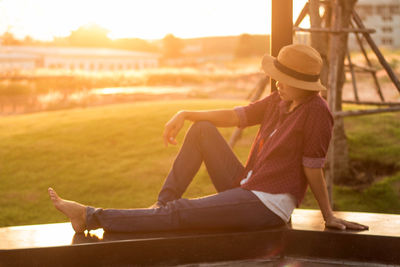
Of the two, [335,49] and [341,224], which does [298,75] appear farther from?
[335,49]

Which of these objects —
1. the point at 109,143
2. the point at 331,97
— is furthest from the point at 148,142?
the point at 331,97

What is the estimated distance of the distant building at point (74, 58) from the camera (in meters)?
39.4

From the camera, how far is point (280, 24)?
3.88 metres

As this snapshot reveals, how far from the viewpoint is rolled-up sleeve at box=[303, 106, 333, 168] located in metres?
3.16

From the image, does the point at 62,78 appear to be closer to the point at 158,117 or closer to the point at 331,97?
the point at 158,117

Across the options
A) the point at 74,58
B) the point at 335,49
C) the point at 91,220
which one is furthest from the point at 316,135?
the point at 74,58

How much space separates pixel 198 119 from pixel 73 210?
3.15ft

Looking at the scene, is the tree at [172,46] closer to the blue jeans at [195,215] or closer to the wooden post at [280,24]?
the wooden post at [280,24]

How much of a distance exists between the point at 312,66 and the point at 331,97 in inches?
129

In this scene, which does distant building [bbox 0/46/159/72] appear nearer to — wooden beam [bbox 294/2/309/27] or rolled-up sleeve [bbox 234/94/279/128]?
wooden beam [bbox 294/2/309/27]

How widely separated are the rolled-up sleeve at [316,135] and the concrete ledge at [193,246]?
522mm

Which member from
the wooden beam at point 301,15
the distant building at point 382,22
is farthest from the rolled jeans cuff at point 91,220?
the distant building at point 382,22

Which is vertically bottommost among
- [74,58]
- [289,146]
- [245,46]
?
[74,58]

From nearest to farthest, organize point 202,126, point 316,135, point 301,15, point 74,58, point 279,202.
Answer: point 316,135, point 279,202, point 202,126, point 301,15, point 74,58
